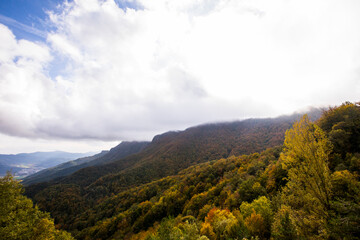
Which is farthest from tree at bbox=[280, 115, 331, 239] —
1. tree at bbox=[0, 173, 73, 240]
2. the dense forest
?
tree at bbox=[0, 173, 73, 240]

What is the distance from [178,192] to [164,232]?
52417 millimetres

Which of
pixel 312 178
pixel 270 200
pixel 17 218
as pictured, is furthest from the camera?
pixel 270 200

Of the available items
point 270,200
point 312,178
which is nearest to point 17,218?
point 312,178

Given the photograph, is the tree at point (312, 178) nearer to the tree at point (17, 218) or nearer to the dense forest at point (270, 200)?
the dense forest at point (270, 200)

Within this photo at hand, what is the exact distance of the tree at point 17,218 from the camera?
15.6 metres

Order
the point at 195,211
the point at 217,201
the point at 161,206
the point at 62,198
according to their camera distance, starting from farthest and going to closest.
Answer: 1. the point at 62,198
2. the point at 161,206
3. the point at 195,211
4. the point at 217,201

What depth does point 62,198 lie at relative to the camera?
4791 inches

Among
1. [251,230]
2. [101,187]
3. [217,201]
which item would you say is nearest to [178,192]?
[217,201]

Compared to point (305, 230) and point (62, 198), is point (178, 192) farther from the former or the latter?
point (62, 198)

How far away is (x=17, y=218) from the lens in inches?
643

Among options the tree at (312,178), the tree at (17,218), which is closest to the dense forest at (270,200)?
the tree at (312,178)

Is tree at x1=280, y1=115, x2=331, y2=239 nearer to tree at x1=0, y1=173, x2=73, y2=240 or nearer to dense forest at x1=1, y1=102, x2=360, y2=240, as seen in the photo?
dense forest at x1=1, y1=102, x2=360, y2=240

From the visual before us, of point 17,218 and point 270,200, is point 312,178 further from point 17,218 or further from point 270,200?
point 17,218

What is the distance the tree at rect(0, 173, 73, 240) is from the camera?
51.0 feet
